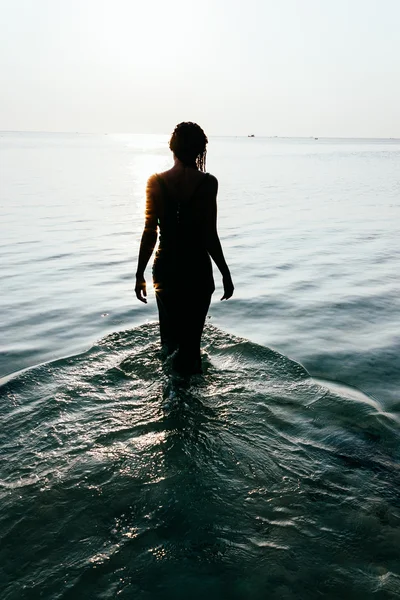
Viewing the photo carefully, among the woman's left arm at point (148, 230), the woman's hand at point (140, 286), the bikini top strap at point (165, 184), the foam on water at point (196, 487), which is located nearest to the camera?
the foam on water at point (196, 487)

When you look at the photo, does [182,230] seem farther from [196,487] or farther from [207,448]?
[196,487]

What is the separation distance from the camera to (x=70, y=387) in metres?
5.48

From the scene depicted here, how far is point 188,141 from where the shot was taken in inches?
178

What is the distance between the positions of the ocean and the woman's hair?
240 centimetres

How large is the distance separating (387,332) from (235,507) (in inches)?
194

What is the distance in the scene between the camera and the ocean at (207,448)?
3102mm

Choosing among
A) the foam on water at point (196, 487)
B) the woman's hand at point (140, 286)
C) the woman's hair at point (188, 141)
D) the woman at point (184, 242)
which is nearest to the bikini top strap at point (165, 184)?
the woman at point (184, 242)

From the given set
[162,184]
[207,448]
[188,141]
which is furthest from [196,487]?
[188,141]

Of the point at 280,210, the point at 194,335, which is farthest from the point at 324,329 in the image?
the point at 280,210

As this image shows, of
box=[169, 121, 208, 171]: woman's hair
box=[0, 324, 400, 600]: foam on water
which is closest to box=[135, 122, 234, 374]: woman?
box=[169, 121, 208, 171]: woman's hair

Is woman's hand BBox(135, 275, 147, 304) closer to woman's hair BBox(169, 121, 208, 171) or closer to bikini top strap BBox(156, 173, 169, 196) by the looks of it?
bikini top strap BBox(156, 173, 169, 196)

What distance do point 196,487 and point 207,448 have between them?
539 millimetres

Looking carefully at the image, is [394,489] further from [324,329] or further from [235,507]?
[324,329]

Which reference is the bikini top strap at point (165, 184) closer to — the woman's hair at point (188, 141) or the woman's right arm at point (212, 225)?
the woman's right arm at point (212, 225)
